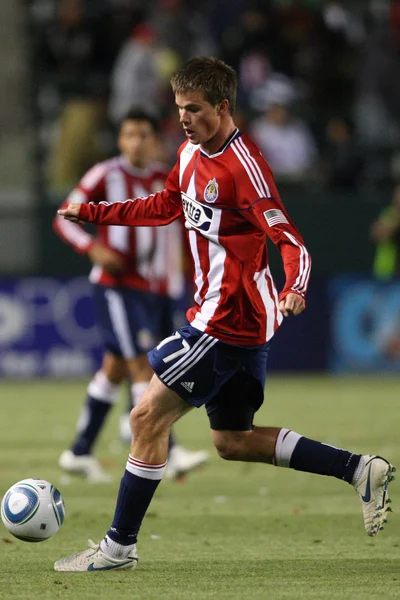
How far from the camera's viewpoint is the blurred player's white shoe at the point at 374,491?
527 centimetres

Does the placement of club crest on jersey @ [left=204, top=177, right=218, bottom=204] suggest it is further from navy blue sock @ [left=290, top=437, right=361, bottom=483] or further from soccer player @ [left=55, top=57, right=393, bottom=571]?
navy blue sock @ [left=290, top=437, right=361, bottom=483]

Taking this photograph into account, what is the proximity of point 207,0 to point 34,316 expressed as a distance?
558 centimetres

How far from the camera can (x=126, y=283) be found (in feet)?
28.1

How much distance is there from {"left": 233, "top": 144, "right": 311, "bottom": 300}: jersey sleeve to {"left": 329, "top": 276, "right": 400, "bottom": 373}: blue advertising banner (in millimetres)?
10088

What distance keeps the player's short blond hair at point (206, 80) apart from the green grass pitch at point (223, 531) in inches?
80.5

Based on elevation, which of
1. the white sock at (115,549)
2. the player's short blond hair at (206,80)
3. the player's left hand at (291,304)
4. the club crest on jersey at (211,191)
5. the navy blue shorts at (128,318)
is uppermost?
the player's short blond hair at (206,80)

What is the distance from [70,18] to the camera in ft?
53.5

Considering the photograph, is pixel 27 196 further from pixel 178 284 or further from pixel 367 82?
→ pixel 178 284

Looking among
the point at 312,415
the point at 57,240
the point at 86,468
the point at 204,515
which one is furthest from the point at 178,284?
the point at 57,240

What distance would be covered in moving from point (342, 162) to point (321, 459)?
37.7 ft

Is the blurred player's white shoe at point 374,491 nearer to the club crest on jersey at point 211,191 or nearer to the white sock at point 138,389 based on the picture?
the club crest on jersey at point 211,191

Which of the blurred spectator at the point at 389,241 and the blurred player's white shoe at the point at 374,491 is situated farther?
the blurred spectator at the point at 389,241

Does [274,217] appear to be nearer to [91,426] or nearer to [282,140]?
[91,426]

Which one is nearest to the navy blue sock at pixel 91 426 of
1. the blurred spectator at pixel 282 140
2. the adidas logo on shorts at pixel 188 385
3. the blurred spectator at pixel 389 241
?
the adidas logo on shorts at pixel 188 385
